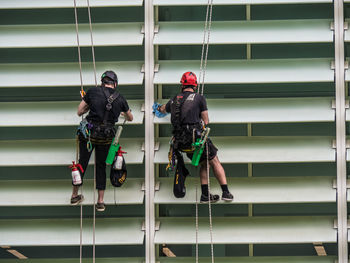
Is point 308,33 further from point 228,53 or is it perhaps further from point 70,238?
point 70,238

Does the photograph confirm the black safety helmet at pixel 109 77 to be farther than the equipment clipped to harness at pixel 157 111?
No

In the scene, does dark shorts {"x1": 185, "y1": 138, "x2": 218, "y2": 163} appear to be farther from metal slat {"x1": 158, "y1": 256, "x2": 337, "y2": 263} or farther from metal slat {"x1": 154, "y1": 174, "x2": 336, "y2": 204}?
metal slat {"x1": 158, "y1": 256, "x2": 337, "y2": 263}

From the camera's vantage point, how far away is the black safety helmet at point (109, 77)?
7668 millimetres

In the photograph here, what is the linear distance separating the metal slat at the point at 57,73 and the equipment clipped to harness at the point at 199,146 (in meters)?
1.15

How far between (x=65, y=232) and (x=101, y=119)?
157 cm

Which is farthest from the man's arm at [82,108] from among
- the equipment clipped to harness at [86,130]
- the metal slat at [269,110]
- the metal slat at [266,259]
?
the metal slat at [266,259]

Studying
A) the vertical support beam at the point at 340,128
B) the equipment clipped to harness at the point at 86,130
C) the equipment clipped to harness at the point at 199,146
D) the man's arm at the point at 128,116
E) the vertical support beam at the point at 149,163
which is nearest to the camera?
the equipment clipped to harness at the point at 199,146

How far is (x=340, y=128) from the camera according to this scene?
310 inches

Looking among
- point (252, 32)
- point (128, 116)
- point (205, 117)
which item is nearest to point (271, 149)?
point (205, 117)

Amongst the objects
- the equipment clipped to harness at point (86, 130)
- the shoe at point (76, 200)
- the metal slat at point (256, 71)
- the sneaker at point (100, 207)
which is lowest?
the sneaker at point (100, 207)

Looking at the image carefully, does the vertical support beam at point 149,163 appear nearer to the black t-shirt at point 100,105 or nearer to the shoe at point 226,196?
the black t-shirt at point 100,105

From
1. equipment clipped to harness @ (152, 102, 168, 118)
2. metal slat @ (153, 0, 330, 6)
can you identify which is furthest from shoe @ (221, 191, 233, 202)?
metal slat @ (153, 0, 330, 6)

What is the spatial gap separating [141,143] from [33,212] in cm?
171

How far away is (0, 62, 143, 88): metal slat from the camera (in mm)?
8039
